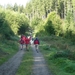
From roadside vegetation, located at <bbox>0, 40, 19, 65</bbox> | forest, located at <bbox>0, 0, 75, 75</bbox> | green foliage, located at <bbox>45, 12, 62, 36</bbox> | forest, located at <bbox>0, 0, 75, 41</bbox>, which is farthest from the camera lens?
green foliage, located at <bbox>45, 12, 62, 36</bbox>

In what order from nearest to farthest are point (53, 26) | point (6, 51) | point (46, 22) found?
point (6, 51) → point (53, 26) → point (46, 22)

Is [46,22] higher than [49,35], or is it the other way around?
[46,22]

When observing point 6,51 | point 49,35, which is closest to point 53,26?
point 49,35

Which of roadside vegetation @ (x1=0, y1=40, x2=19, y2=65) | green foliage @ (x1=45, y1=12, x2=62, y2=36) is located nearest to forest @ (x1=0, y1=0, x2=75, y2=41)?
green foliage @ (x1=45, y1=12, x2=62, y2=36)

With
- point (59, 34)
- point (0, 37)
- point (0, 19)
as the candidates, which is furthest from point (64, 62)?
point (59, 34)

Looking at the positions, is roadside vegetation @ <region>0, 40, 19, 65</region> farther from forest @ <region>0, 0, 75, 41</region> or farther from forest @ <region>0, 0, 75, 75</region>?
forest @ <region>0, 0, 75, 41</region>

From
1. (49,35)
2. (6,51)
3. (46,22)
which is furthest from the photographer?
(46,22)

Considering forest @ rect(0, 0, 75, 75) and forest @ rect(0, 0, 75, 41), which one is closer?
forest @ rect(0, 0, 75, 75)

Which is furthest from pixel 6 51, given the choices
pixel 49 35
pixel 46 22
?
pixel 46 22

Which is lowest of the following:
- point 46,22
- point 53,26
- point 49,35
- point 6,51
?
point 49,35

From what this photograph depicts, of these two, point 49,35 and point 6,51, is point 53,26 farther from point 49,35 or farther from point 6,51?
point 6,51

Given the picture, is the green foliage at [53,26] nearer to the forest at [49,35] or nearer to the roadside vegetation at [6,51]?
the forest at [49,35]

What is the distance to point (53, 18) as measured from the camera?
3337 inches

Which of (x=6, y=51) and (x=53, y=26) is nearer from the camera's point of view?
(x=6, y=51)
